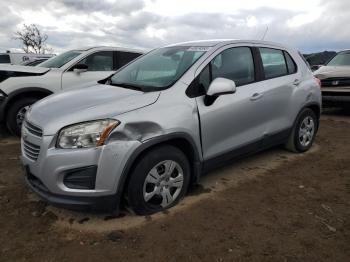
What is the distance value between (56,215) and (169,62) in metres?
2.04

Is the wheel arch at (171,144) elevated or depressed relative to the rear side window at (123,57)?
depressed

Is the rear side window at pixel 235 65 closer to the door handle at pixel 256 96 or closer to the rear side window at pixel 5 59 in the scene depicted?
the door handle at pixel 256 96

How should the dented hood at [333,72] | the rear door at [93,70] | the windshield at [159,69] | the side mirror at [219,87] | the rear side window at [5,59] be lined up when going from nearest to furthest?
the side mirror at [219,87] → the windshield at [159,69] → the rear door at [93,70] → the dented hood at [333,72] → the rear side window at [5,59]

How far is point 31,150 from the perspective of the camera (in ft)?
11.6

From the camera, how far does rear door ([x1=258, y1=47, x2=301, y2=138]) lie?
15.9ft

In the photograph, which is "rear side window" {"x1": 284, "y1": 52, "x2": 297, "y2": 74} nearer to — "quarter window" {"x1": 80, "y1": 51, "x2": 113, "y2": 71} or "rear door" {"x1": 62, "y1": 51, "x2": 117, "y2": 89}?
"rear door" {"x1": 62, "y1": 51, "x2": 117, "y2": 89}

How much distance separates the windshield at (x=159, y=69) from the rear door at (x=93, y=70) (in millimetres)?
2312

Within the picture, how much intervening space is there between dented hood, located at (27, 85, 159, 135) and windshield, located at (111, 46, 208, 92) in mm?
224

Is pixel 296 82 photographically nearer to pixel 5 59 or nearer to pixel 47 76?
pixel 47 76

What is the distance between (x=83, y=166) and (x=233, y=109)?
5.95 feet

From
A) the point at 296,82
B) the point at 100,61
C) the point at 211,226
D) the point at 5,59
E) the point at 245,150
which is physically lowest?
the point at 211,226

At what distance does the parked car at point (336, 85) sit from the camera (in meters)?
Answer: 8.89

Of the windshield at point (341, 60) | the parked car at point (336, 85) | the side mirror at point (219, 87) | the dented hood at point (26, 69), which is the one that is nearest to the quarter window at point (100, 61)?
the dented hood at point (26, 69)

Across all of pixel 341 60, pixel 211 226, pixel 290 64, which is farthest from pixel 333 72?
pixel 211 226
